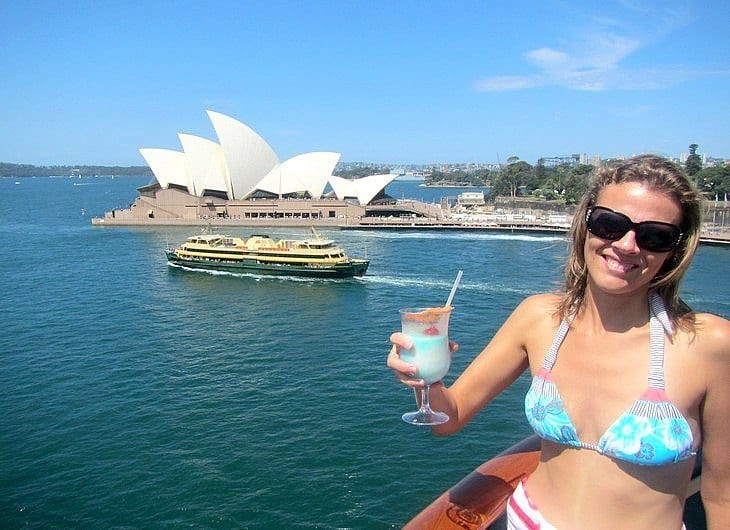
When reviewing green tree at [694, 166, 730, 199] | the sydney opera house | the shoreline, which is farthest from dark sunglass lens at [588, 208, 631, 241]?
green tree at [694, 166, 730, 199]

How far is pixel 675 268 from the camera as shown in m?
1.25

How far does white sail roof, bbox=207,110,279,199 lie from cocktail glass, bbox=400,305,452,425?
4247 centimetres

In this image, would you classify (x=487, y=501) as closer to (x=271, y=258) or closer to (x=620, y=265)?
(x=620, y=265)

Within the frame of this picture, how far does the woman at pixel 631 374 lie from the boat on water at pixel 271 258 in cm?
1955

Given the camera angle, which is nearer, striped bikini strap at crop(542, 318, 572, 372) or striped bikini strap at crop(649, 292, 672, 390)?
striped bikini strap at crop(649, 292, 672, 390)

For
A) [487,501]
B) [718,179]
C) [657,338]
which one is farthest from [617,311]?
[718,179]

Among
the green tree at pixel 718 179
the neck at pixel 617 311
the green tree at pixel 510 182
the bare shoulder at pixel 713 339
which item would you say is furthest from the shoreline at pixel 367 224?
the bare shoulder at pixel 713 339

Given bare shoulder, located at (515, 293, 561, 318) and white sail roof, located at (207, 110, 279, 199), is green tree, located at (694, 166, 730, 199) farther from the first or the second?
bare shoulder, located at (515, 293, 561, 318)

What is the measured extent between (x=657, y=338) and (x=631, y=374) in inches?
3.8

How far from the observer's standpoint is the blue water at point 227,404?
279 inches

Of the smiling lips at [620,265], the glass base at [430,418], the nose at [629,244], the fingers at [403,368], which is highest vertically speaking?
the nose at [629,244]

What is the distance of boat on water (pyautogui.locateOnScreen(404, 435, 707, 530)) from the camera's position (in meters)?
1.49

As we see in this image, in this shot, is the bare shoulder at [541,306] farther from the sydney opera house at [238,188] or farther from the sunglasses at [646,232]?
the sydney opera house at [238,188]

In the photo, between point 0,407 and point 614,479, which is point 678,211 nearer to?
point 614,479
